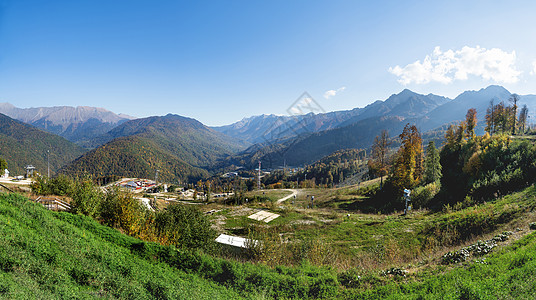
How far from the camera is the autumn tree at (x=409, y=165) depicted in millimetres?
31047

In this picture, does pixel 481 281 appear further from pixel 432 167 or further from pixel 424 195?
pixel 432 167

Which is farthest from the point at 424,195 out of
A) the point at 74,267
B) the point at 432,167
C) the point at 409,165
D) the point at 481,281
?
the point at 74,267

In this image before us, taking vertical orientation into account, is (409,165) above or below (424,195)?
above

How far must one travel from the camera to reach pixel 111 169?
182 m

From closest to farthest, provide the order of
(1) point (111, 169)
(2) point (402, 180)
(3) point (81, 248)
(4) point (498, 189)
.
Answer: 1. (3) point (81, 248)
2. (4) point (498, 189)
3. (2) point (402, 180)
4. (1) point (111, 169)

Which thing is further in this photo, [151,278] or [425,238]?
[425,238]

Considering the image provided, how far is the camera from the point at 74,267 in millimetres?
6848

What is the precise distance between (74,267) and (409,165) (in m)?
34.4

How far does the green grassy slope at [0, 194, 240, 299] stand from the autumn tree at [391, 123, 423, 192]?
98.1 ft

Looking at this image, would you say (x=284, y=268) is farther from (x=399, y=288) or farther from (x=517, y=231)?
(x=517, y=231)

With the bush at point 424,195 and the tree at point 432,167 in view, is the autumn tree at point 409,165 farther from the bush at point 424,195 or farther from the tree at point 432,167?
the bush at point 424,195

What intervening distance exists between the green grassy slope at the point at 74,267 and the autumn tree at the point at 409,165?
98.1ft

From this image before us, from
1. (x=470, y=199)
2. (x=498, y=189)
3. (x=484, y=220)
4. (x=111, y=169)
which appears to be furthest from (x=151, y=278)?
(x=111, y=169)

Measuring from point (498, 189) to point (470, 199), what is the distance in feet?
7.50
